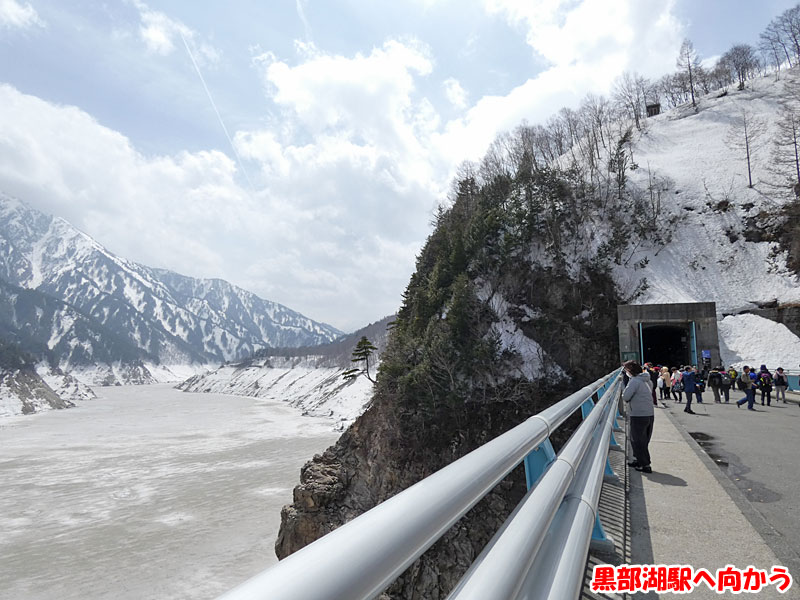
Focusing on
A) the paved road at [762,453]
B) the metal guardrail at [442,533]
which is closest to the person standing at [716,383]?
the paved road at [762,453]

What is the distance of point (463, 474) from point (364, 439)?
92.4 ft

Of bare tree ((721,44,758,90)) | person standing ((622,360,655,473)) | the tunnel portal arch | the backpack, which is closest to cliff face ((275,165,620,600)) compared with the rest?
the tunnel portal arch

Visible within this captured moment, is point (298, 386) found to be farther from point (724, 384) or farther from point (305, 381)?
point (724, 384)

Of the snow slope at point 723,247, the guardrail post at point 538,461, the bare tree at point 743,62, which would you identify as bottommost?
the guardrail post at point 538,461

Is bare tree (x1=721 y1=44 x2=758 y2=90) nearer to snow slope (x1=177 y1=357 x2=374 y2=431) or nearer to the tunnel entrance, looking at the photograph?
the tunnel entrance

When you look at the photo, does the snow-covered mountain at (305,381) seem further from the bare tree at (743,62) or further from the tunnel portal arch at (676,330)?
the bare tree at (743,62)

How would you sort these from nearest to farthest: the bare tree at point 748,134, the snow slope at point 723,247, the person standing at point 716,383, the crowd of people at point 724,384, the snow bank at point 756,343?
1. the crowd of people at point 724,384
2. the person standing at point 716,383
3. the snow bank at point 756,343
4. the snow slope at point 723,247
5. the bare tree at point 748,134

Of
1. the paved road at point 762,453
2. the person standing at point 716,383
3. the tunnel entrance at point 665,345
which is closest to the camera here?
the paved road at point 762,453

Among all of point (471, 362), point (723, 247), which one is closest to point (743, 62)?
point (723, 247)

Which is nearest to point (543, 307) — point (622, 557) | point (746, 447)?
point (746, 447)

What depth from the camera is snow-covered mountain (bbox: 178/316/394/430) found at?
301ft

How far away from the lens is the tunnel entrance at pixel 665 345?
36750 mm

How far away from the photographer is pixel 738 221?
43.0 m

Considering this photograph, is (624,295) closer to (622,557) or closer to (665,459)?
Result: (665,459)
